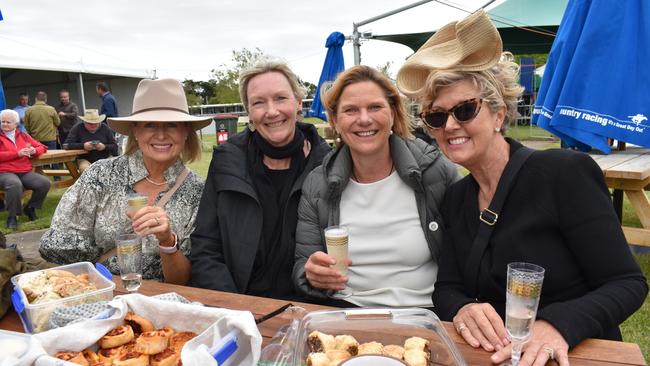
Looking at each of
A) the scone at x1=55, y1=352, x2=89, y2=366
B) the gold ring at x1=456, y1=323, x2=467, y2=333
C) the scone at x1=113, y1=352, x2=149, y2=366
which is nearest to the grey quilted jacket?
the gold ring at x1=456, y1=323, x2=467, y2=333

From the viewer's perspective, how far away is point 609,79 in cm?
358

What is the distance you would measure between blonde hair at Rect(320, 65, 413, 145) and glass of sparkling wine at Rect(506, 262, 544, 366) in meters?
1.43

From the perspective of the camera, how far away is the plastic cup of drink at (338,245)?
6.57 ft

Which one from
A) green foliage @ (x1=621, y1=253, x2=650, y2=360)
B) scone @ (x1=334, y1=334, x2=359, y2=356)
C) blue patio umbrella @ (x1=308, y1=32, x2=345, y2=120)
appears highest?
blue patio umbrella @ (x1=308, y1=32, x2=345, y2=120)

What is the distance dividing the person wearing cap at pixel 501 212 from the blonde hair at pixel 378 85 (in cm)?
26

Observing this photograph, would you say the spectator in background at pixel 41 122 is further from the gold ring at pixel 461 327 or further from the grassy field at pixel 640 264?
the gold ring at pixel 461 327

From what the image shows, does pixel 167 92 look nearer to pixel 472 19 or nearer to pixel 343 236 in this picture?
pixel 343 236

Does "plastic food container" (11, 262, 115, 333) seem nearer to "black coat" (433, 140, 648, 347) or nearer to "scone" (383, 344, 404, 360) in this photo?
"scone" (383, 344, 404, 360)

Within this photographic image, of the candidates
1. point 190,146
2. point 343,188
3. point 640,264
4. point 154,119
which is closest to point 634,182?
point 640,264

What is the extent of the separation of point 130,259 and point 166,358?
31.0 inches

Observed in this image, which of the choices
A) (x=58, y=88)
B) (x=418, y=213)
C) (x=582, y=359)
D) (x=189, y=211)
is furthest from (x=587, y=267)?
(x=58, y=88)

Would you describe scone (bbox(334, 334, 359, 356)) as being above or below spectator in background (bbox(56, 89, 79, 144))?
below

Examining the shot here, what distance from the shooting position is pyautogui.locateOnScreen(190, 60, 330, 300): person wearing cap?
8.54 feet

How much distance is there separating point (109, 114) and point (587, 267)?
14.1 metres
